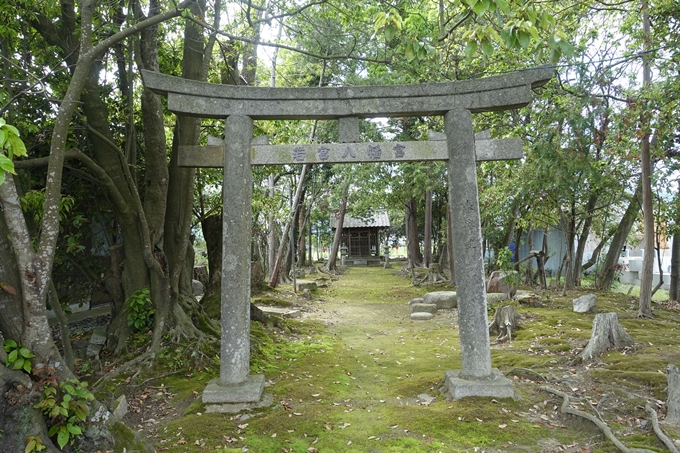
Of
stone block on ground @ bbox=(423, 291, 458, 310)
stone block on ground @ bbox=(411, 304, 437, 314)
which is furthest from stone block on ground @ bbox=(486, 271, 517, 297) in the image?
stone block on ground @ bbox=(411, 304, 437, 314)

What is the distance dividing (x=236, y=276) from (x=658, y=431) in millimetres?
4942

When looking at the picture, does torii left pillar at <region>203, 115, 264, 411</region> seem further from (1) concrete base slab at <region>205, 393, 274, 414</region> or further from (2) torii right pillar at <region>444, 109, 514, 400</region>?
(2) torii right pillar at <region>444, 109, 514, 400</region>

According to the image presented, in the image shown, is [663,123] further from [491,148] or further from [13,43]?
[13,43]

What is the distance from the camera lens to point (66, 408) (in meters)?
3.59

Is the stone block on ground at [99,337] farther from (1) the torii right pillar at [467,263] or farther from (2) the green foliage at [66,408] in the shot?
(1) the torii right pillar at [467,263]

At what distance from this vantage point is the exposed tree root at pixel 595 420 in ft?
12.7

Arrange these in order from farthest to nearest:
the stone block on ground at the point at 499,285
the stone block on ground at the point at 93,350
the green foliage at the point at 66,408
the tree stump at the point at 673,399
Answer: the stone block on ground at the point at 499,285, the stone block on ground at the point at 93,350, the tree stump at the point at 673,399, the green foliage at the point at 66,408

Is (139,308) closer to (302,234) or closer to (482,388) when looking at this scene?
(482,388)

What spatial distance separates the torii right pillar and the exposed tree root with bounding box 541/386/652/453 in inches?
25.4

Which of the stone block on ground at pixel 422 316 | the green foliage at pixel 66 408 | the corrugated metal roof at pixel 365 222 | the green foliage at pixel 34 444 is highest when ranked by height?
the corrugated metal roof at pixel 365 222

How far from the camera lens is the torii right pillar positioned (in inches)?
221

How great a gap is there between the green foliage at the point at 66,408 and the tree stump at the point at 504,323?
7707 millimetres

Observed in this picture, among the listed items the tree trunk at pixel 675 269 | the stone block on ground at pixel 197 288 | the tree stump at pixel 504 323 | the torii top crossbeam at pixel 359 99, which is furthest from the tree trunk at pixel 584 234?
the stone block on ground at pixel 197 288

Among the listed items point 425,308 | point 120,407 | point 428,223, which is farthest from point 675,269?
point 120,407
